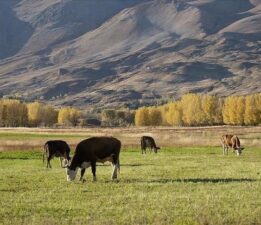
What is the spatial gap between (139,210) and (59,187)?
688 cm

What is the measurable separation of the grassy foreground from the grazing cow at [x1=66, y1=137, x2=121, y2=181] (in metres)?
0.69

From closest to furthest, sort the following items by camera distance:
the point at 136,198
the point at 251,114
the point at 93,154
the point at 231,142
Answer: the point at 136,198 < the point at 93,154 < the point at 231,142 < the point at 251,114

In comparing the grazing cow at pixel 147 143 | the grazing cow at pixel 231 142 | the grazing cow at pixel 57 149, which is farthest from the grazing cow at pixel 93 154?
the grazing cow at pixel 147 143

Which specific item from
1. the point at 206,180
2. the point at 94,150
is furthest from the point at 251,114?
the point at 94,150

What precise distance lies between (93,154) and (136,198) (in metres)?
6.66

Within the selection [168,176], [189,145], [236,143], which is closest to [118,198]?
[168,176]

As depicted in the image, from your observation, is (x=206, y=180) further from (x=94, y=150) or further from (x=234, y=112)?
(x=234, y=112)

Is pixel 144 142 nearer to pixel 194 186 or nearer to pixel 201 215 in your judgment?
pixel 194 186

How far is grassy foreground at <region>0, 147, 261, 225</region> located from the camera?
58.3 feet

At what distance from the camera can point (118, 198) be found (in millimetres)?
21703

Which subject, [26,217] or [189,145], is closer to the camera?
[26,217]

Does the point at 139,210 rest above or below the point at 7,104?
below

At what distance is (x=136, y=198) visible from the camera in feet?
71.1

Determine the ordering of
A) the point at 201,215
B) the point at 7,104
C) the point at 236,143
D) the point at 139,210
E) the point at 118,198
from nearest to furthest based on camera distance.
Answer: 1. the point at 201,215
2. the point at 139,210
3. the point at 118,198
4. the point at 236,143
5. the point at 7,104
